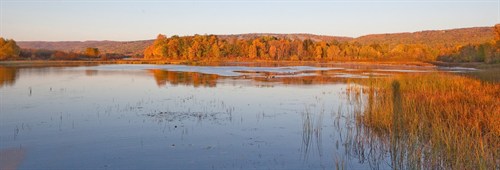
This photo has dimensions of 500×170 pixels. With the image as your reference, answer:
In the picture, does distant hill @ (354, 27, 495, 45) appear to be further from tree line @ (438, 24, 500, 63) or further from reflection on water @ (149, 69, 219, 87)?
reflection on water @ (149, 69, 219, 87)

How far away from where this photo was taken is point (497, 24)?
138 feet

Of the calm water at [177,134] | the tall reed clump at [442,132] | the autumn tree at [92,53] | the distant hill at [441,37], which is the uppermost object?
the distant hill at [441,37]

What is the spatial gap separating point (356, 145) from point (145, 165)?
4244mm

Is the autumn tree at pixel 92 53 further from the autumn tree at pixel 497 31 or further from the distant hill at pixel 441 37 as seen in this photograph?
the distant hill at pixel 441 37

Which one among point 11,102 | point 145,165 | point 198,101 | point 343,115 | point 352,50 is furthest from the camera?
point 352,50

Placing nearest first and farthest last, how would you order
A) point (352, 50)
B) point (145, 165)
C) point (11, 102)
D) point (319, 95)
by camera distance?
point (145, 165) < point (11, 102) < point (319, 95) < point (352, 50)

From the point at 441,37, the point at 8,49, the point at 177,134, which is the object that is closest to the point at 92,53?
the point at 8,49

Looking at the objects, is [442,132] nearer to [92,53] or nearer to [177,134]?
[177,134]

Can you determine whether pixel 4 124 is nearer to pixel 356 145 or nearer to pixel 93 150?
pixel 93 150

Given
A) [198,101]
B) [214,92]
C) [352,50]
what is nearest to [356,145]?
[198,101]

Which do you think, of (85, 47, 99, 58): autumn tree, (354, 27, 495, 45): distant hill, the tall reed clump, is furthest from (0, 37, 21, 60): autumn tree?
(354, 27, 495, 45): distant hill

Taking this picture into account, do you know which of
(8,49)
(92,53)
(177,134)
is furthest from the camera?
(92,53)

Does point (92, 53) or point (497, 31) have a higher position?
point (497, 31)

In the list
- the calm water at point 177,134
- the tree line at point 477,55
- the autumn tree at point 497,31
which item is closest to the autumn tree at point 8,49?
the calm water at point 177,134
